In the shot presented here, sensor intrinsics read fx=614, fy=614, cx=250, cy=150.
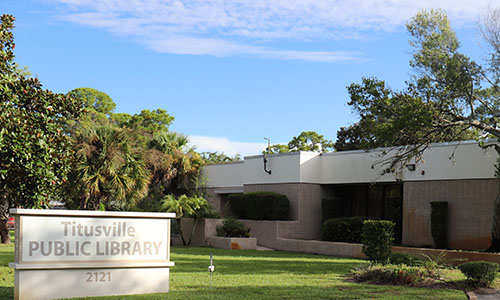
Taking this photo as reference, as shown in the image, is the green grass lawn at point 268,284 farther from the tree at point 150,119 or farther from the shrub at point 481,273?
the tree at point 150,119

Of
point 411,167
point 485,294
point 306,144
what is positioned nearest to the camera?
point 485,294

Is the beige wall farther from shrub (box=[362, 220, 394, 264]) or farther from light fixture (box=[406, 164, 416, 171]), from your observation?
shrub (box=[362, 220, 394, 264])

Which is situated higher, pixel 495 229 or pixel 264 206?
pixel 264 206

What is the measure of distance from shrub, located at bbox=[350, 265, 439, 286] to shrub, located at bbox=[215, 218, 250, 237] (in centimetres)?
1217

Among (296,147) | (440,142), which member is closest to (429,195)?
(440,142)

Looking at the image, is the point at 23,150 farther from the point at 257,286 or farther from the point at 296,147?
the point at 296,147

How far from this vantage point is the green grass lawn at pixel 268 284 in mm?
10539

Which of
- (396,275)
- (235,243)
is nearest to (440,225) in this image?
(235,243)

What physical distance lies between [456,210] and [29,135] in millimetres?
16670

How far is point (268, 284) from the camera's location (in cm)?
1235

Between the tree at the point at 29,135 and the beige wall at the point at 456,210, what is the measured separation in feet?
49.4

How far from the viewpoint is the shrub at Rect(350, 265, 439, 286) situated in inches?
499

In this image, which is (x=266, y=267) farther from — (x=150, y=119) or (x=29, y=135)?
(x=150, y=119)

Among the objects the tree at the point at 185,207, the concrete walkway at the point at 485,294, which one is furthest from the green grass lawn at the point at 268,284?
the tree at the point at 185,207
